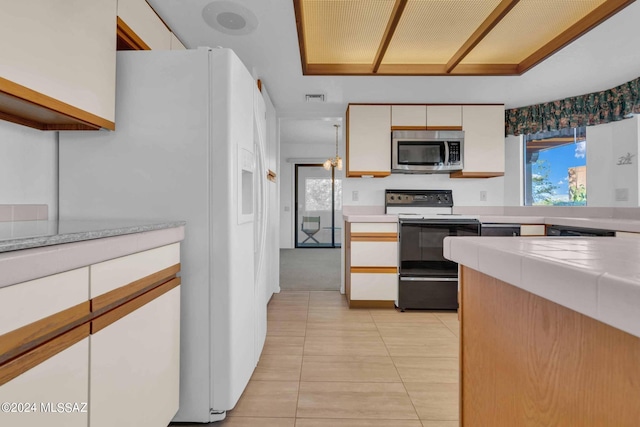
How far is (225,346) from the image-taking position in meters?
1.46

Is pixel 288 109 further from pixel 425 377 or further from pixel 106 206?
pixel 425 377

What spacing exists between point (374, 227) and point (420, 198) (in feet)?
2.77

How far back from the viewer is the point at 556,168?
3.59 meters

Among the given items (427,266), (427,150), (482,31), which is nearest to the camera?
(482,31)

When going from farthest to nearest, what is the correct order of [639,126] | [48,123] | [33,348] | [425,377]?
[639,126], [425,377], [48,123], [33,348]

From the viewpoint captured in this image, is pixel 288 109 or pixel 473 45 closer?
pixel 473 45

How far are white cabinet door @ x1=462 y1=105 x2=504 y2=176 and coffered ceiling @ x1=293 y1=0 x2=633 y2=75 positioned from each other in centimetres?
77

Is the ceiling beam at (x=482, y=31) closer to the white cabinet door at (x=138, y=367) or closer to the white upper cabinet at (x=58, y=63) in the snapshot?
the white upper cabinet at (x=58, y=63)

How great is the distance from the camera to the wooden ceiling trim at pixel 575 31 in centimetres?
186

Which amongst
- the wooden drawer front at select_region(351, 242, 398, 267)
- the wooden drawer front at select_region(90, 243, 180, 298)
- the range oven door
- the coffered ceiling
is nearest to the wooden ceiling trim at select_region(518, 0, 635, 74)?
the coffered ceiling

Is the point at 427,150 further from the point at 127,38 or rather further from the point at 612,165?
the point at 127,38

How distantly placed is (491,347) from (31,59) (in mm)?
1558

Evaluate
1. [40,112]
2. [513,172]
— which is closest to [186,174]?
[40,112]

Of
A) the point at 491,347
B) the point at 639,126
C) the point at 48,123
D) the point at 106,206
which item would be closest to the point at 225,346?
the point at 106,206
